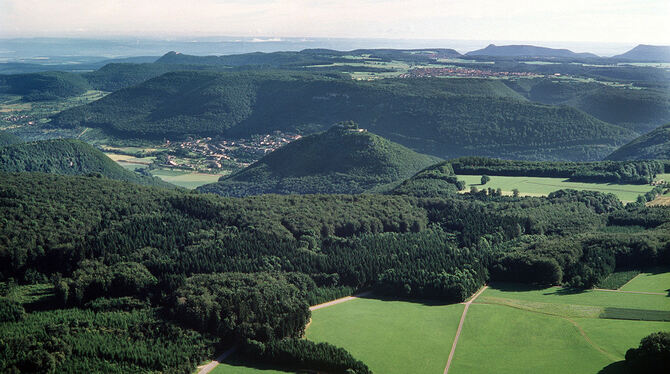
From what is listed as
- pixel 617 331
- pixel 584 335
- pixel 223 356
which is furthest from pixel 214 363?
pixel 617 331

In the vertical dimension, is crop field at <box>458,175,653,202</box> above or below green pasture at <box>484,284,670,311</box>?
above

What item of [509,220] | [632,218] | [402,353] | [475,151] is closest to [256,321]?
[402,353]

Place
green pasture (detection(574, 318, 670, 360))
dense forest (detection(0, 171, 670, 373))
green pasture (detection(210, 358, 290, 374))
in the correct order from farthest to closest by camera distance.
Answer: dense forest (detection(0, 171, 670, 373)) < green pasture (detection(574, 318, 670, 360)) < green pasture (detection(210, 358, 290, 374))

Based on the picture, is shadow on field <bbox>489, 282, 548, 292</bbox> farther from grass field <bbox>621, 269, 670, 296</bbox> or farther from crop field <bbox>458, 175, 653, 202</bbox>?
crop field <bbox>458, 175, 653, 202</bbox>

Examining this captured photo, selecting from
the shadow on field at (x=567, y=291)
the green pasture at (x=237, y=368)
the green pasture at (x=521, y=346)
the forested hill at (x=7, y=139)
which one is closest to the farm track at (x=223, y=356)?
the green pasture at (x=237, y=368)

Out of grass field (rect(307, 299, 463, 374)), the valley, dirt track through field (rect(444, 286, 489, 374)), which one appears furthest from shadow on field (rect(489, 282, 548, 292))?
grass field (rect(307, 299, 463, 374))

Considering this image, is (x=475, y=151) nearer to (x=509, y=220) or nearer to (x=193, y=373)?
(x=509, y=220)

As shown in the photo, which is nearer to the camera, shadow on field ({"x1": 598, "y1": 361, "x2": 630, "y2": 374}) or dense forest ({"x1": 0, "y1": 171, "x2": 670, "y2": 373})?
shadow on field ({"x1": 598, "y1": 361, "x2": 630, "y2": 374})
